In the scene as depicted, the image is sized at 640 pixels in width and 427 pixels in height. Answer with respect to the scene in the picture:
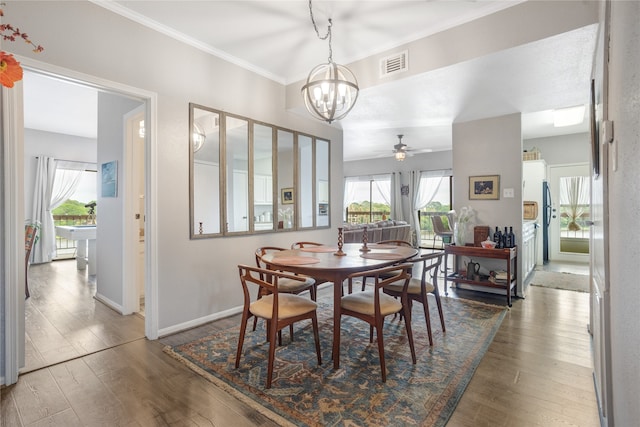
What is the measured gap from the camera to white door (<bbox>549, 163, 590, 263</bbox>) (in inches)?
242

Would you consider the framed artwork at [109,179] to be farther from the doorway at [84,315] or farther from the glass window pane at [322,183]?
the glass window pane at [322,183]

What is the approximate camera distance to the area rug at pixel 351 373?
175cm

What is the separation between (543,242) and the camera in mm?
6344

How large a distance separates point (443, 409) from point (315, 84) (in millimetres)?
2457

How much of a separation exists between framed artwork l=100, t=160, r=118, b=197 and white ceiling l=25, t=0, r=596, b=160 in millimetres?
1542

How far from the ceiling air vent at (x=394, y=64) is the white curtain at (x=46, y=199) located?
7230 millimetres

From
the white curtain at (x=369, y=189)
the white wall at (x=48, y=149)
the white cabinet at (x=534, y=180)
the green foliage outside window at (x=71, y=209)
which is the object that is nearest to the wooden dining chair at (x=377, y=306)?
the white cabinet at (x=534, y=180)

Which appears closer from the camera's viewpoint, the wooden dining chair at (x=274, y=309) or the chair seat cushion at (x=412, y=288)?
the wooden dining chair at (x=274, y=309)

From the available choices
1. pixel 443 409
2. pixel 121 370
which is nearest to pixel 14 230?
pixel 121 370

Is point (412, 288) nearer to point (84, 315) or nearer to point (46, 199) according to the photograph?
point (84, 315)

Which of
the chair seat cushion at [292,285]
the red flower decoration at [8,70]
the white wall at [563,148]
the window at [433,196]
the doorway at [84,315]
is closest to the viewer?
the red flower decoration at [8,70]

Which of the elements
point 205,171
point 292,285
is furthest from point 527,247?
point 205,171

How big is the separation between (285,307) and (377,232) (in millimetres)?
4947

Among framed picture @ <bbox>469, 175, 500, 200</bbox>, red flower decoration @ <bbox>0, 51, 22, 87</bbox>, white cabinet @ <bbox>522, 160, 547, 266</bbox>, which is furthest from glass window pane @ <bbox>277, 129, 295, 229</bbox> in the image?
white cabinet @ <bbox>522, 160, 547, 266</bbox>
